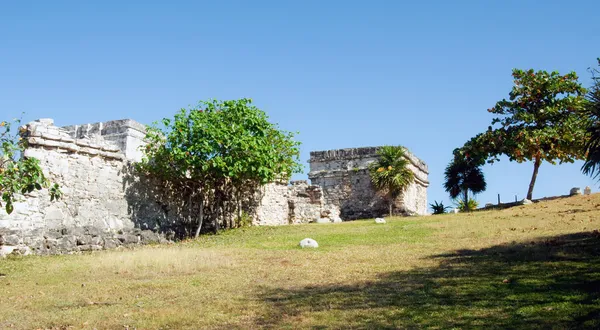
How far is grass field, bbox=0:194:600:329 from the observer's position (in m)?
8.16

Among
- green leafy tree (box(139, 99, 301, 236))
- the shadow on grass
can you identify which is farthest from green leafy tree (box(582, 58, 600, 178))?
green leafy tree (box(139, 99, 301, 236))

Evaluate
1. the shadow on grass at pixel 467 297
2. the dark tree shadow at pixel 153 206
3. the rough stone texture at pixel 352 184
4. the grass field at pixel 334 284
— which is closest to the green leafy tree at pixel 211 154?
the dark tree shadow at pixel 153 206

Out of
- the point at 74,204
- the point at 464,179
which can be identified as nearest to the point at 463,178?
the point at 464,179

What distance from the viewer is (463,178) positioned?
29.7 m

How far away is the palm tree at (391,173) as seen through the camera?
86.7 ft

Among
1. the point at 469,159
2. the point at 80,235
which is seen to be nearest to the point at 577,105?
the point at 469,159

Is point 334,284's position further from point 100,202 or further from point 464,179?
point 464,179

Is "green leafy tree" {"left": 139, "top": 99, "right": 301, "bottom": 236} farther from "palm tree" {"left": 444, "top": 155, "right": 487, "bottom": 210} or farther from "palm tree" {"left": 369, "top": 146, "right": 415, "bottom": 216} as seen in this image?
"palm tree" {"left": 444, "top": 155, "right": 487, "bottom": 210}

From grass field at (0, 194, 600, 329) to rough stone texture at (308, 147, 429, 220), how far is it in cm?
1055

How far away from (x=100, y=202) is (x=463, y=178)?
713 inches

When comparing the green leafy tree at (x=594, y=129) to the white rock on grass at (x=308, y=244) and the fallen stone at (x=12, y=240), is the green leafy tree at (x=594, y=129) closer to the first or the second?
the white rock on grass at (x=308, y=244)

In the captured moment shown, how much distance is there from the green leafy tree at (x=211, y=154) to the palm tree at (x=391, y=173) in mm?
6085

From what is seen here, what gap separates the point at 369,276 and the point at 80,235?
961 centimetres

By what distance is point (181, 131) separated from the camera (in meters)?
20.1
